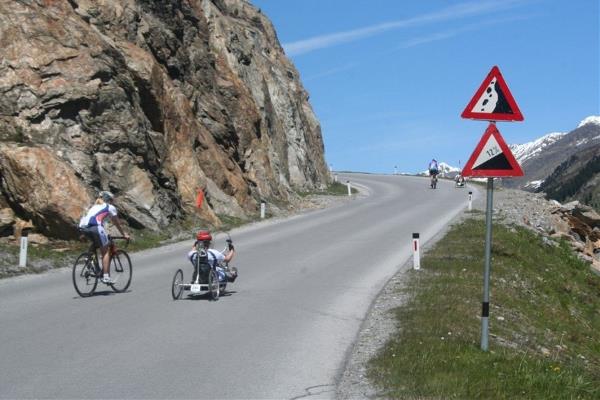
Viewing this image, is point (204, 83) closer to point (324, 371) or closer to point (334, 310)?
point (334, 310)

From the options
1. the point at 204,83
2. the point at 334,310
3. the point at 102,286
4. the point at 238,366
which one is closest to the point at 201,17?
the point at 204,83

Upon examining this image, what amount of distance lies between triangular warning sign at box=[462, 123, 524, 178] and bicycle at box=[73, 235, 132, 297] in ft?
22.5

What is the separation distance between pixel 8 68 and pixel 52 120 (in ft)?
6.97

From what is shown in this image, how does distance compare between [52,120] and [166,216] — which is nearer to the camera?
[52,120]

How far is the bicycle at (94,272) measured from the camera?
40.6 feet

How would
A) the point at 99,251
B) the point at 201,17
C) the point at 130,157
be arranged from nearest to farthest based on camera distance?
the point at 99,251
the point at 130,157
the point at 201,17

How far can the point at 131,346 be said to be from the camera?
8578mm

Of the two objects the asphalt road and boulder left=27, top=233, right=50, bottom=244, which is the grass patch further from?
boulder left=27, top=233, right=50, bottom=244

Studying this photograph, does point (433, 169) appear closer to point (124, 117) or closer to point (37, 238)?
point (124, 117)

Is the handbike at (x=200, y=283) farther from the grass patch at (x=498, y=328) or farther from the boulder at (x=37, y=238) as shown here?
the boulder at (x=37, y=238)

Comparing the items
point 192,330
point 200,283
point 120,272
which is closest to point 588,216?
point 200,283

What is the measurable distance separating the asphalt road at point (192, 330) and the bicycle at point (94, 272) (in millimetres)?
243

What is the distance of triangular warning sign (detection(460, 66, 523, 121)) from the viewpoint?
26.0 ft

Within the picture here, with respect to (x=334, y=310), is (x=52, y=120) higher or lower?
higher
